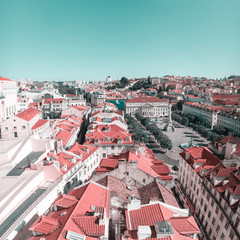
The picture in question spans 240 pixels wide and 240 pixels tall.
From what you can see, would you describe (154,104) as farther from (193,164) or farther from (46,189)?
(46,189)

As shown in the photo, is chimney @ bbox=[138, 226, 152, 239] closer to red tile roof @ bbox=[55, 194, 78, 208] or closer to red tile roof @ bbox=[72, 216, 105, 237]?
red tile roof @ bbox=[72, 216, 105, 237]

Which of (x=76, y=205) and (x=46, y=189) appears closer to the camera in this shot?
(x=76, y=205)

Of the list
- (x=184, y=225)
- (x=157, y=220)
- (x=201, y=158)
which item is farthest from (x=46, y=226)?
(x=201, y=158)

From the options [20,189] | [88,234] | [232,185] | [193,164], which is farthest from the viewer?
[193,164]

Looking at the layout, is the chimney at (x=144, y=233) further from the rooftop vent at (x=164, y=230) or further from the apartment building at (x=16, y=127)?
the apartment building at (x=16, y=127)

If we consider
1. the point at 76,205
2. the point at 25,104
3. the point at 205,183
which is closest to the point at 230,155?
the point at 205,183

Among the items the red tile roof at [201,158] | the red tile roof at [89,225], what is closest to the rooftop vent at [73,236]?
the red tile roof at [89,225]

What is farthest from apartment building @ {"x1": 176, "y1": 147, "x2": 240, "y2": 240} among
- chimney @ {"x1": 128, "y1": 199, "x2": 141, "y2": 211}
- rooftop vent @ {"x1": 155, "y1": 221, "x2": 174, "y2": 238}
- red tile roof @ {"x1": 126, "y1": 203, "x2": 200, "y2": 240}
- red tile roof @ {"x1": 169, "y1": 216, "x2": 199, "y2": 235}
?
chimney @ {"x1": 128, "y1": 199, "x2": 141, "y2": 211}
